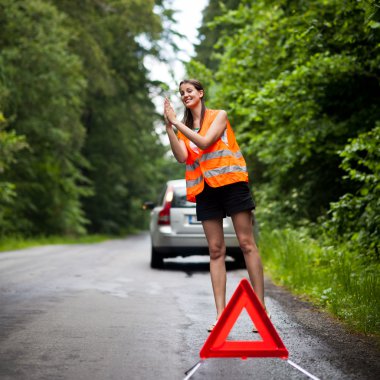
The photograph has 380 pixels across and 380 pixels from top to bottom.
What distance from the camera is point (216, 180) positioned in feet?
17.4

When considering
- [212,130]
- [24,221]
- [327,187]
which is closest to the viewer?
[212,130]

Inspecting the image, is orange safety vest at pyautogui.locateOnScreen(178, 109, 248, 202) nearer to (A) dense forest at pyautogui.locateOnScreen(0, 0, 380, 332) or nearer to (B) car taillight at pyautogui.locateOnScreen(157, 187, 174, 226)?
(A) dense forest at pyautogui.locateOnScreen(0, 0, 380, 332)

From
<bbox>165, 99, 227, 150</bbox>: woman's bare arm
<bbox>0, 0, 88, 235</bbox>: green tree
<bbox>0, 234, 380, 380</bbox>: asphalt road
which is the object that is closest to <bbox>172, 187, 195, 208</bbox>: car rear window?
<bbox>0, 234, 380, 380</bbox>: asphalt road

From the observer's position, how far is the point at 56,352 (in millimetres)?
4789

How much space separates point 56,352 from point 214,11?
25.4 metres

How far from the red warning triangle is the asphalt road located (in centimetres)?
9

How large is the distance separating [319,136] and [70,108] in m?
15.4

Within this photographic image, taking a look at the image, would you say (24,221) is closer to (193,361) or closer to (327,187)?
(327,187)

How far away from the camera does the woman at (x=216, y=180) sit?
5.31m

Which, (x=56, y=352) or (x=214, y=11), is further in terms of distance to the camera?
(x=214, y=11)

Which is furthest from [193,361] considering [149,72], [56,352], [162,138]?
[162,138]

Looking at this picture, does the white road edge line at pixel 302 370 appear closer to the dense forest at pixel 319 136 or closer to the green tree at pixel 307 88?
the dense forest at pixel 319 136

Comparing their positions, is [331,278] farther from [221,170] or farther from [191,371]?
[191,371]

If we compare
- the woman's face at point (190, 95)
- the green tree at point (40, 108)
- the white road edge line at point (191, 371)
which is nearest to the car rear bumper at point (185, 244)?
the woman's face at point (190, 95)
